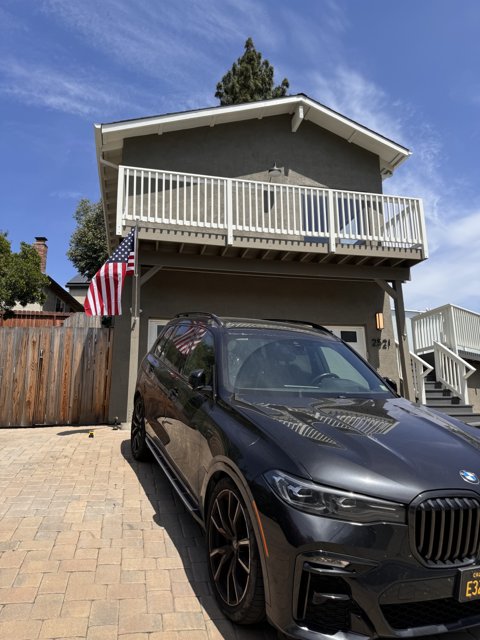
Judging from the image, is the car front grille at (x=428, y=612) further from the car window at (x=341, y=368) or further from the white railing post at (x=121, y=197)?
the white railing post at (x=121, y=197)

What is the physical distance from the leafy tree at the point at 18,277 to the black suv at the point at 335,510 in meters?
17.1

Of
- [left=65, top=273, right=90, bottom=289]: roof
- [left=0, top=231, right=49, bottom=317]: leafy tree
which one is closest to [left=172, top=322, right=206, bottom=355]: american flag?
[left=0, top=231, right=49, bottom=317]: leafy tree

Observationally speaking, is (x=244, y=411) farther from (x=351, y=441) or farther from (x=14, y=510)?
(x=14, y=510)

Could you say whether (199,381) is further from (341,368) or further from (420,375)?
(420,375)

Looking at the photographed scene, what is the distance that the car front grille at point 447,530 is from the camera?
1814 mm

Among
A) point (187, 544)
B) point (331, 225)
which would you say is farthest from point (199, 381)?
point (331, 225)

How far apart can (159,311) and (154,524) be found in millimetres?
6127

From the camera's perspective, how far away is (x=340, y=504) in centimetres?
181

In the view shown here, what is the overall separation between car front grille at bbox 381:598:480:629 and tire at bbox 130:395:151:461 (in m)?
3.71

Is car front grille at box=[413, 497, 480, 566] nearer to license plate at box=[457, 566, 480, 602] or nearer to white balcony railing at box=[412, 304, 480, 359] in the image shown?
license plate at box=[457, 566, 480, 602]

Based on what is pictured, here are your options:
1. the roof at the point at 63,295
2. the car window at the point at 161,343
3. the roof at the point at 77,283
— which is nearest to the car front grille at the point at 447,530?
the car window at the point at 161,343

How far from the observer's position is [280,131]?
1105 centimetres

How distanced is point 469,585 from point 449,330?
409 inches

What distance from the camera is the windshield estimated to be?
3.13m
